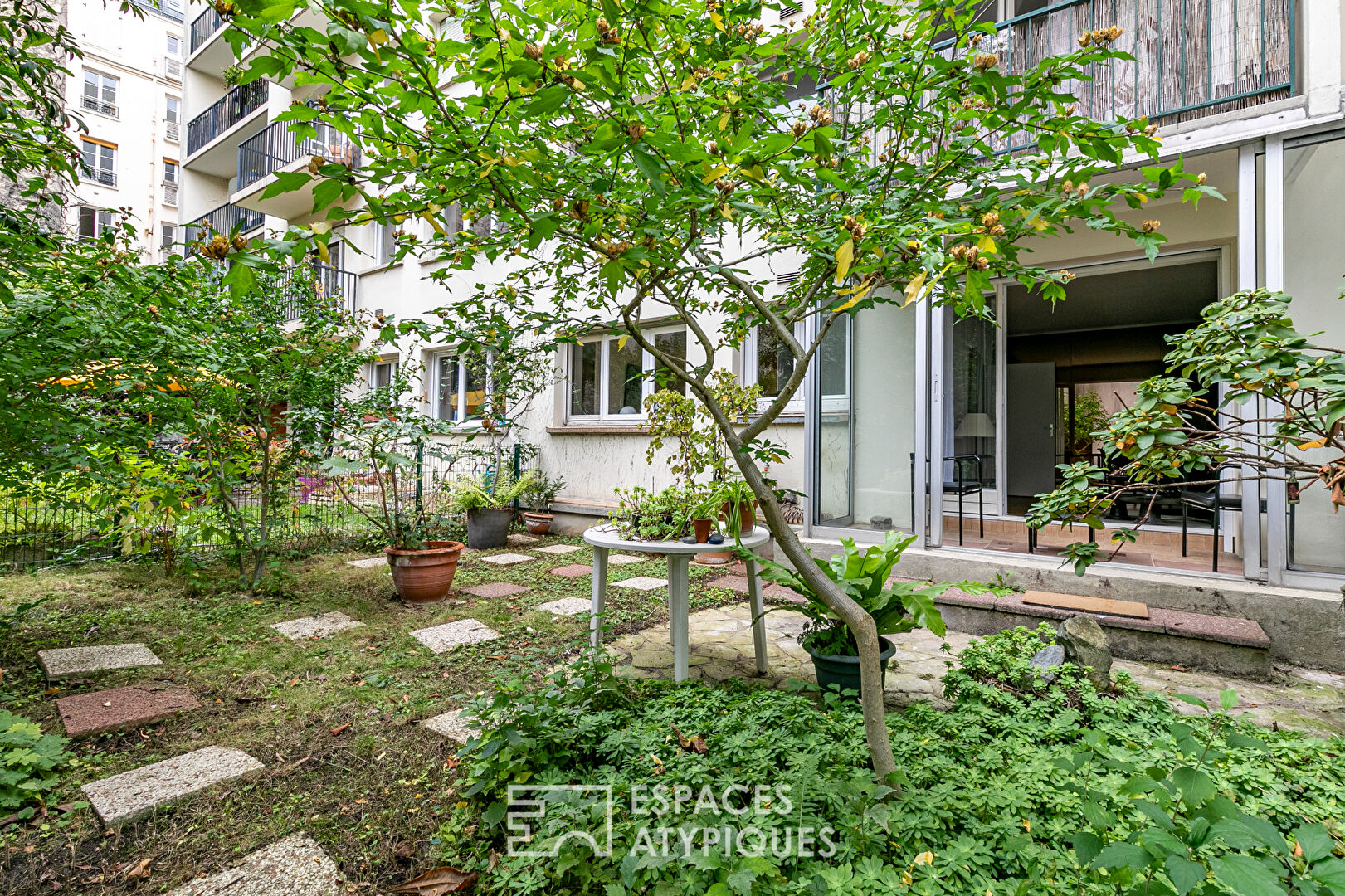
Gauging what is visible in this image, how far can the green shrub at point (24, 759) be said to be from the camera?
2.01 metres

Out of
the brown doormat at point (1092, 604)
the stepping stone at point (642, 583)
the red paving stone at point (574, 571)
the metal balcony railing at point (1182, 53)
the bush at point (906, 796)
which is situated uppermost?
the metal balcony railing at point (1182, 53)

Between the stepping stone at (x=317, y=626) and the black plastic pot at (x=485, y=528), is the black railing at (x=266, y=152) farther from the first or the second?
the stepping stone at (x=317, y=626)

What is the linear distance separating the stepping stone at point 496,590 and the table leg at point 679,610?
2.35 meters

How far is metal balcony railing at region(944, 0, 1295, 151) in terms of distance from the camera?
3605 millimetres

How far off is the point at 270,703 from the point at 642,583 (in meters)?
2.84

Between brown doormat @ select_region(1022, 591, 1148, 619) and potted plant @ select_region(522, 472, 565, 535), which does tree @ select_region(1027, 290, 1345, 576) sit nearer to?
brown doormat @ select_region(1022, 591, 1148, 619)

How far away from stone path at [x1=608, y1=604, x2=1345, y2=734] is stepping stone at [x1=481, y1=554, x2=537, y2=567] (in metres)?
2.56

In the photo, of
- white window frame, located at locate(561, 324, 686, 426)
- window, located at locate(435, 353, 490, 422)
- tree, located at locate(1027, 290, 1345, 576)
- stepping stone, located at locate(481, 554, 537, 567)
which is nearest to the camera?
tree, located at locate(1027, 290, 1345, 576)

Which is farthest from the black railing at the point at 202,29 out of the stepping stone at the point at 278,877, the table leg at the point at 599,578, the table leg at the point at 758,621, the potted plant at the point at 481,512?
the stepping stone at the point at 278,877

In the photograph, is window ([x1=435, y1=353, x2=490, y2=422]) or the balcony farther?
the balcony

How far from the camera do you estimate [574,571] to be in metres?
5.59

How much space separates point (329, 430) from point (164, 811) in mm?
3262

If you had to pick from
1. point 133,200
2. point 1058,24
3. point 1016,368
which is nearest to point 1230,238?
point 1058,24

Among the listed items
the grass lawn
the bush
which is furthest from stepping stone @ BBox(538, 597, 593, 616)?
the bush
